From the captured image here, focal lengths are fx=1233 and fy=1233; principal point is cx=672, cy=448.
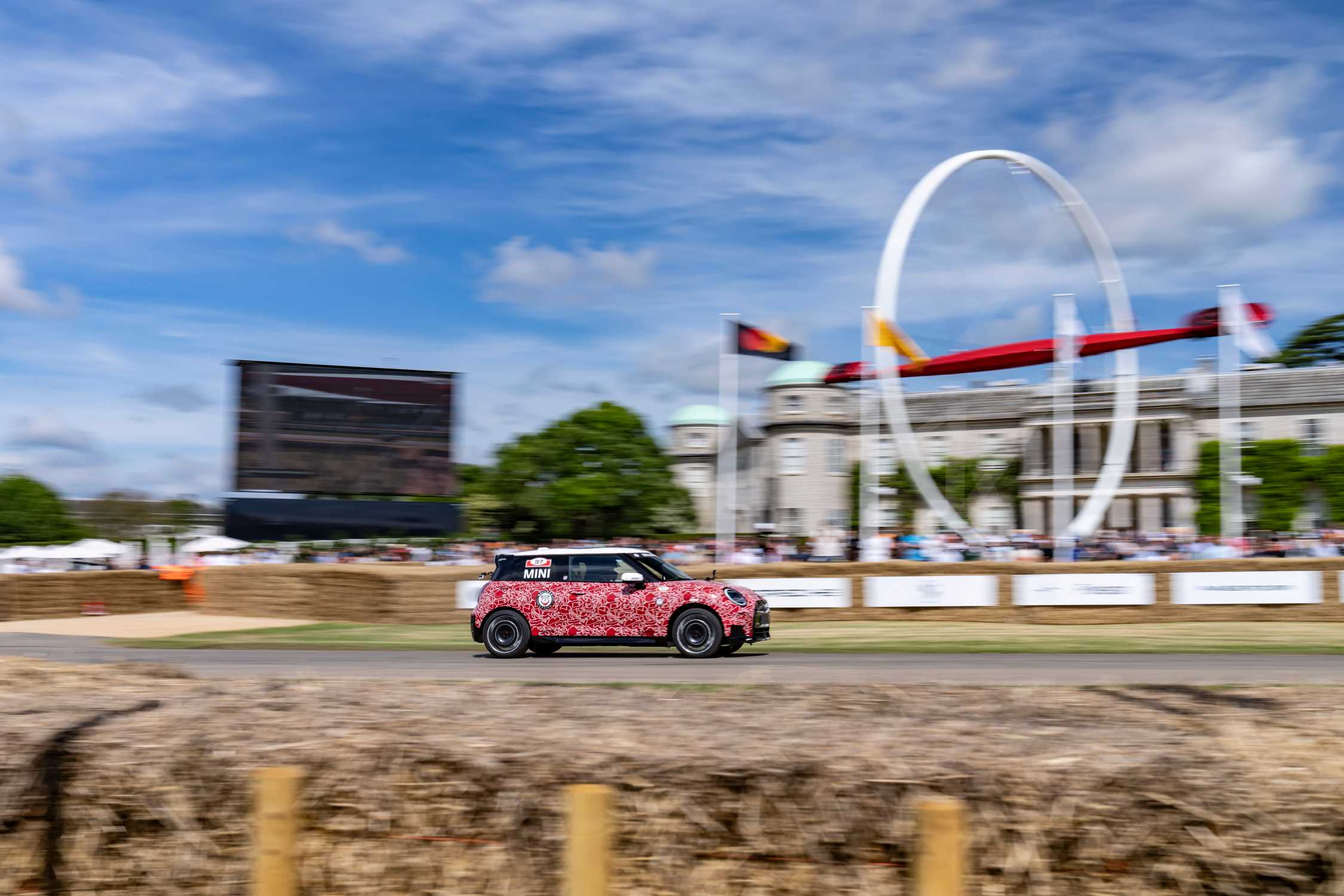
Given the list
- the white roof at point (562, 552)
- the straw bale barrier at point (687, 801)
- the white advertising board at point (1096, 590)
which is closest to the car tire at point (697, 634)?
the white roof at point (562, 552)

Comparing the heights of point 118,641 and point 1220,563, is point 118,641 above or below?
below

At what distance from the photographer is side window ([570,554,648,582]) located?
61.6 feet

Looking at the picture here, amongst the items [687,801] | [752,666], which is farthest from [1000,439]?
[687,801]

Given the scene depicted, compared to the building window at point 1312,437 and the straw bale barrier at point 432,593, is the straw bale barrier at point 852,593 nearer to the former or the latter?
the straw bale barrier at point 432,593

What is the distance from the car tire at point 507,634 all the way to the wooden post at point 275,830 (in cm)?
1461

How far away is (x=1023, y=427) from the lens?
8350cm

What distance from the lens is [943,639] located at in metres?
22.5

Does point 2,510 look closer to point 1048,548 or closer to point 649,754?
point 1048,548

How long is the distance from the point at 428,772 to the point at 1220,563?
2571 cm

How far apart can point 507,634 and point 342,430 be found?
4248 cm

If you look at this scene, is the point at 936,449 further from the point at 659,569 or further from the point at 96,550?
the point at 659,569

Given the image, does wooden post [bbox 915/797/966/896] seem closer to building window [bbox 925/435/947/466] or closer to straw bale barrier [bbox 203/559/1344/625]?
straw bale barrier [bbox 203/559/1344/625]

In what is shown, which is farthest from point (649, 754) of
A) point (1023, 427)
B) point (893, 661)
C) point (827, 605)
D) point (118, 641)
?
point (1023, 427)

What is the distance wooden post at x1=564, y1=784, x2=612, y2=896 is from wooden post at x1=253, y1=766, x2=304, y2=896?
1.02 metres
